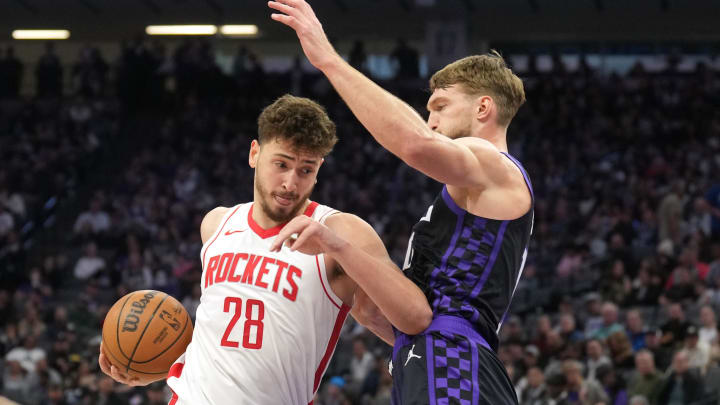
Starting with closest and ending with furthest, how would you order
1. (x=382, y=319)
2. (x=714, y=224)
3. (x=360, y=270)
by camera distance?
(x=360, y=270) → (x=382, y=319) → (x=714, y=224)

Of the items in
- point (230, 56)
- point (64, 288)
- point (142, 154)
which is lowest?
point (64, 288)

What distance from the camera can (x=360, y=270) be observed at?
3754 mm

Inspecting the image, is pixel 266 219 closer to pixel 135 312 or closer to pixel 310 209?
pixel 310 209

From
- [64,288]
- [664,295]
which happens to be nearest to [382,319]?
[664,295]

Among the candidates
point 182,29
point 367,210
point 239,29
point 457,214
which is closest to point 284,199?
point 457,214

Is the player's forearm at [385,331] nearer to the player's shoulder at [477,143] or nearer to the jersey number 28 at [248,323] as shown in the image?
the jersey number 28 at [248,323]

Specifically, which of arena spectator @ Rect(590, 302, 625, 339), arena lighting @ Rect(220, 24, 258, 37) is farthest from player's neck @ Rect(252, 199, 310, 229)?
arena lighting @ Rect(220, 24, 258, 37)

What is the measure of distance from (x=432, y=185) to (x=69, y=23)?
36.8ft

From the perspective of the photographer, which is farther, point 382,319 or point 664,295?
point 664,295

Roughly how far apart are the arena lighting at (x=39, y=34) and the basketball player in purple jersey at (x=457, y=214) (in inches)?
890

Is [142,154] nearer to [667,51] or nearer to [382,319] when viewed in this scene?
[667,51]

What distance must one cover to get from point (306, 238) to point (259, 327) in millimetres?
786

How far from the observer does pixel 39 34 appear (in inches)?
980

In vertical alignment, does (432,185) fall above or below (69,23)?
below
